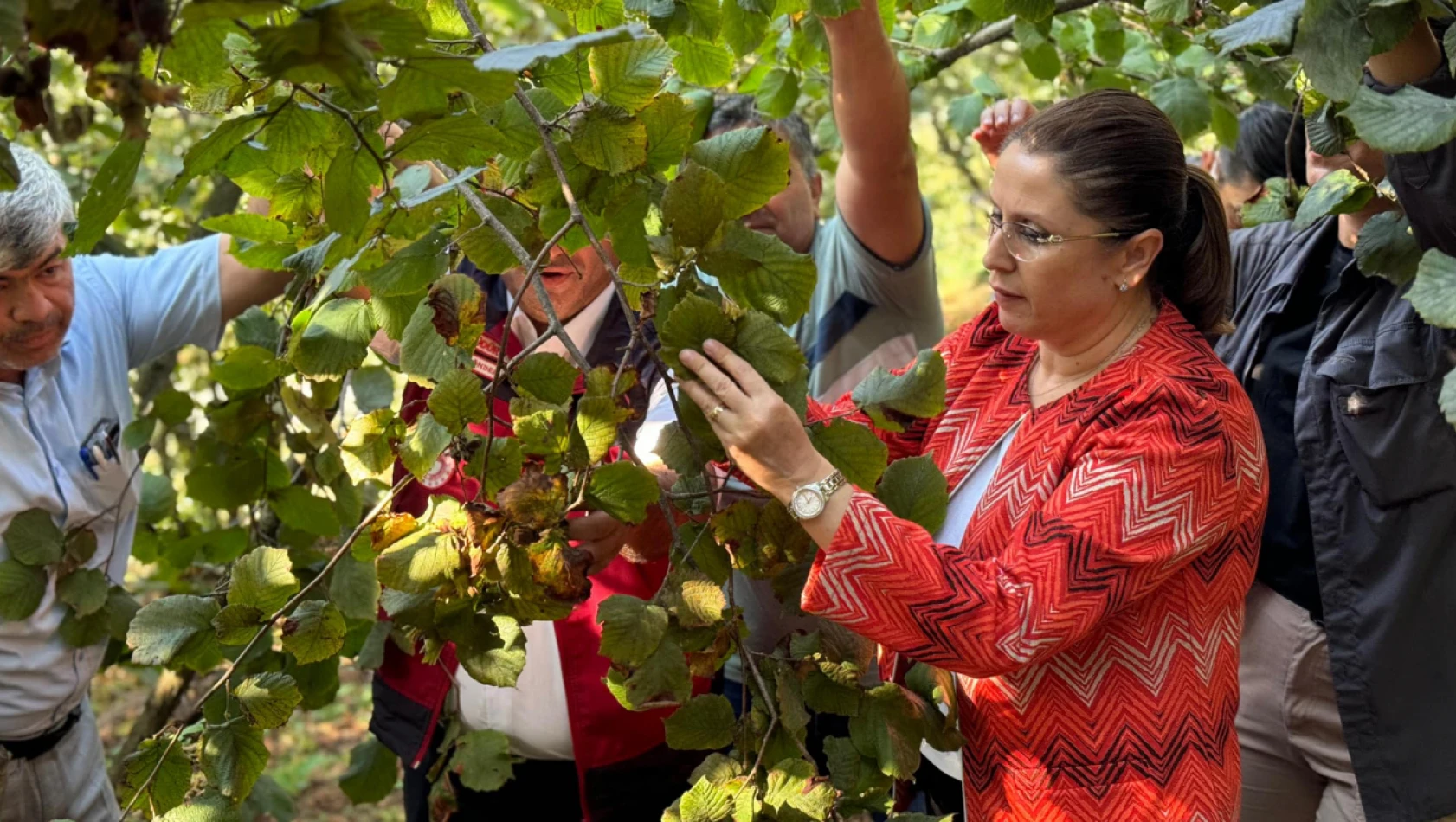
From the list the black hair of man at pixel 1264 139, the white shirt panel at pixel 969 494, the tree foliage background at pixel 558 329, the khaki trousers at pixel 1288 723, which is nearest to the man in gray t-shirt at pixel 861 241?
the white shirt panel at pixel 969 494

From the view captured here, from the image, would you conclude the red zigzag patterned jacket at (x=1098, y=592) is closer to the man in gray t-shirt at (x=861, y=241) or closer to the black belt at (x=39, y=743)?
the man in gray t-shirt at (x=861, y=241)

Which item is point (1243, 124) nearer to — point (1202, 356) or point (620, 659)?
point (1202, 356)

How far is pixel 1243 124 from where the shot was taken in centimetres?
305

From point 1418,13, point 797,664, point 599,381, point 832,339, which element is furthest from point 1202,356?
point 832,339

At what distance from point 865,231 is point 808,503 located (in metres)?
1.13

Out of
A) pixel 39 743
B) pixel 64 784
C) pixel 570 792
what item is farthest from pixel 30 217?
pixel 570 792

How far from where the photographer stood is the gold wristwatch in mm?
1437

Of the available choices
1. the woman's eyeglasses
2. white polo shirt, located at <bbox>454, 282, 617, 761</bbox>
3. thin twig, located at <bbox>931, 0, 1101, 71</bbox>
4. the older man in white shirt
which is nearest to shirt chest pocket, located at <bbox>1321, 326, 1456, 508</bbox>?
the woman's eyeglasses

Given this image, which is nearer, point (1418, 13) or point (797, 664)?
point (1418, 13)

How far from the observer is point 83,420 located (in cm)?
248

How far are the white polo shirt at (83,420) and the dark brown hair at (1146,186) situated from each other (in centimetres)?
174

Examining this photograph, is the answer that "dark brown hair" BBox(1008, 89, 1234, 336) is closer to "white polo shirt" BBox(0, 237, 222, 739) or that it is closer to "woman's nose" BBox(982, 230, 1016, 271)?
"woman's nose" BBox(982, 230, 1016, 271)

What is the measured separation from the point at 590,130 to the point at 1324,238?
1494 millimetres

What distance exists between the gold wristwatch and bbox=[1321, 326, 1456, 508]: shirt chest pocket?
1.03 m
